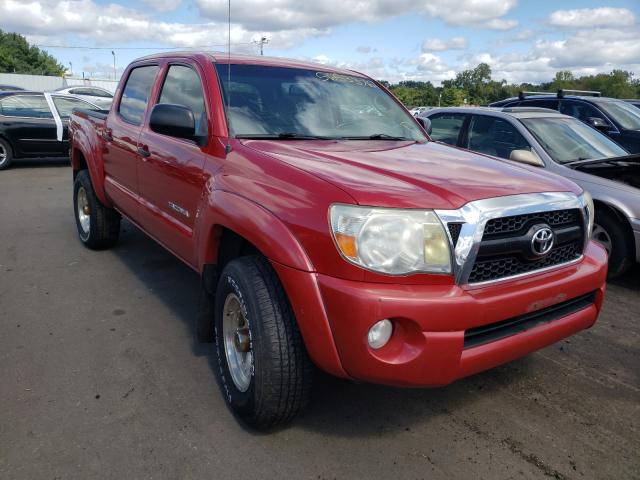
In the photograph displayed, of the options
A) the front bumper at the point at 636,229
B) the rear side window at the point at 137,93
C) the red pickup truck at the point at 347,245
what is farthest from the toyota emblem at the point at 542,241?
the rear side window at the point at 137,93

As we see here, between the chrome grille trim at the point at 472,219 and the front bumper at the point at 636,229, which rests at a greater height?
the chrome grille trim at the point at 472,219

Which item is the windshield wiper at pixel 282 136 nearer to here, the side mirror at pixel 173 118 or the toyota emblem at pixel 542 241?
the side mirror at pixel 173 118

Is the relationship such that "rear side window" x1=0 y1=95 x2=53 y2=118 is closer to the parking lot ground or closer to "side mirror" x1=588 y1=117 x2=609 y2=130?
the parking lot ground

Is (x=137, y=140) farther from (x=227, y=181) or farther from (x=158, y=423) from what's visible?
(x=158, y=423)

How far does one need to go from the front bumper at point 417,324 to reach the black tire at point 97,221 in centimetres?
368

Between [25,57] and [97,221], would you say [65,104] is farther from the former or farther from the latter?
[25,57]

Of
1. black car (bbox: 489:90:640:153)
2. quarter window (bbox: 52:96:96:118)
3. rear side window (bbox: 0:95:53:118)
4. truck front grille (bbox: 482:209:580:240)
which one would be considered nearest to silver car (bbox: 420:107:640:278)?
truck front grille (bbox: 482:209:580:240)

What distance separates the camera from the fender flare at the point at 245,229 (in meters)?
2.14

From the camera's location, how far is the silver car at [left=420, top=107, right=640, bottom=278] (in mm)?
4582

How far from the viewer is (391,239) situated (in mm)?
2031

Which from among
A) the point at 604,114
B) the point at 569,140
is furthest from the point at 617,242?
the point at 604,114

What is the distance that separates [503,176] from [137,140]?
2.67 metres

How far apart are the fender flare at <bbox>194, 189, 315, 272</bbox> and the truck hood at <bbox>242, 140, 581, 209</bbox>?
281mm

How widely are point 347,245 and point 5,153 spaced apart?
10.9 m
